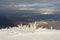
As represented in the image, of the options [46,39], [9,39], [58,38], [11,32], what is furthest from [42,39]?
[11,32]

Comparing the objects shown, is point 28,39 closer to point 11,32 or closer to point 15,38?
point 15,38

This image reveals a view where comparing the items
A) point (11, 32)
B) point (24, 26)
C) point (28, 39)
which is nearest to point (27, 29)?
point (24, 26)

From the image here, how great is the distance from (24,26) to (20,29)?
0.59 ft

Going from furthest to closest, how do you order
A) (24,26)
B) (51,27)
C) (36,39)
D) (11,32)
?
(51,27) → (24,26) → (11,32) → (36,39)

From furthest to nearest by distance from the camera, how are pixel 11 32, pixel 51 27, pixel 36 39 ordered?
pixel 51 27 < pixel 11 32 < pixel 36 39

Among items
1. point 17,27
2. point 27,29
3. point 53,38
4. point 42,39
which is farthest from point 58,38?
point 17,27

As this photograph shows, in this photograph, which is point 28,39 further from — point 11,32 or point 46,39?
point 11,32

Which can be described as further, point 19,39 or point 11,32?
point 11,32

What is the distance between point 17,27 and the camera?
23.0 ft

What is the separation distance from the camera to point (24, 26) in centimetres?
657

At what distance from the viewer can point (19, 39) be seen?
487 centimetres

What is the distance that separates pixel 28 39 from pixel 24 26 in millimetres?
1707

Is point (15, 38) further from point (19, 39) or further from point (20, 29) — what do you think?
point (20, 29)

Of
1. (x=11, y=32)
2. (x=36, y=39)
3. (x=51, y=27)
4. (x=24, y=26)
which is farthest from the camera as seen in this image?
(x=51, y=27)
